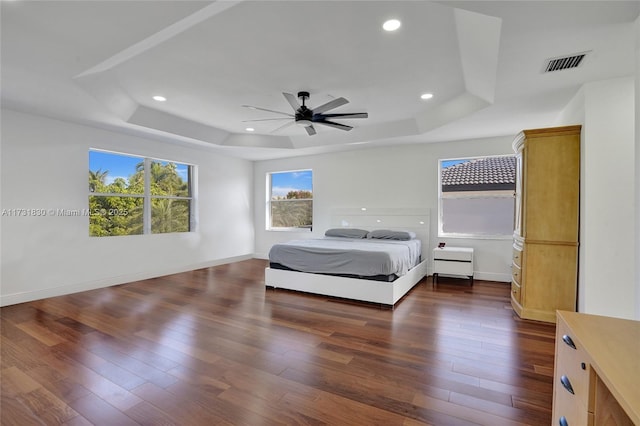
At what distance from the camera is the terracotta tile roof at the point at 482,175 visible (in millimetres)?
5164

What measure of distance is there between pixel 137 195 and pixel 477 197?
590 cm

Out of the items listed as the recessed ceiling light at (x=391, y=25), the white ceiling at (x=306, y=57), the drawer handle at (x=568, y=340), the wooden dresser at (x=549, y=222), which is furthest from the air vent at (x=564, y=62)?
the drawer handle at (x=568, y=340)

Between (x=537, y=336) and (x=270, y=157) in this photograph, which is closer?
(x=537, y=336)

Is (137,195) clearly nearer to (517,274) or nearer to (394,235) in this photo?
(394,235)

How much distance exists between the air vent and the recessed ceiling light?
4.39 ft

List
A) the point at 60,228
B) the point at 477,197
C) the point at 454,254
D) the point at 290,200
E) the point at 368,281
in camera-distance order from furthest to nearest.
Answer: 1. the point at 290,200
2. the point at 477,197
3. the point at 454,254
4. the point at 60,228
5. the point at 368,281

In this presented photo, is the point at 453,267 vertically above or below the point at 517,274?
below

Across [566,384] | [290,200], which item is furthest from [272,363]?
[290,200]

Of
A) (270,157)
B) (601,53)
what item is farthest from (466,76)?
(270,157)

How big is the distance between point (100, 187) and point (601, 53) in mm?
6276

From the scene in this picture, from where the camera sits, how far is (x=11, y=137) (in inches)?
154

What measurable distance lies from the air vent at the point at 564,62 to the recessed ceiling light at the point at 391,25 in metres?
1.34

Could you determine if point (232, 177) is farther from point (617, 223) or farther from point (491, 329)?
point (617, 223)

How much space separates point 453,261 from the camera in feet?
16.0
